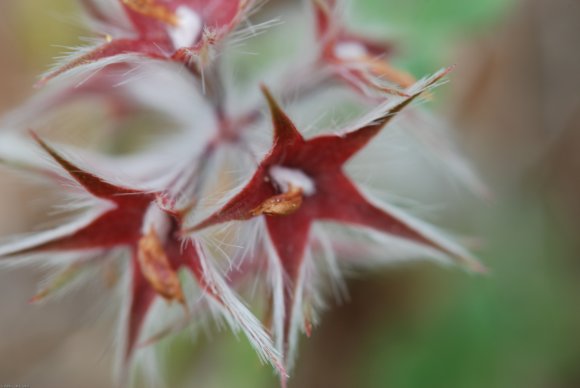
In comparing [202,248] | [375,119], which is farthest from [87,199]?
[375,119]

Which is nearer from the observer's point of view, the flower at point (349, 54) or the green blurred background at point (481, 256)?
the flower at point (349, 54)

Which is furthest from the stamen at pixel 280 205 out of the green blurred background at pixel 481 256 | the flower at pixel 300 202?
the green blurred background at pixel 481 256

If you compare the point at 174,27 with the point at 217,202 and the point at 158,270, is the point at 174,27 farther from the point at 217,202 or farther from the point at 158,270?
the point at 158,270

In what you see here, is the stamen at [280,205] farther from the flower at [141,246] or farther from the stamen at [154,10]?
the stamen at [154,10]

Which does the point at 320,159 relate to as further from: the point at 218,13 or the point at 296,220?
the point at 218,13

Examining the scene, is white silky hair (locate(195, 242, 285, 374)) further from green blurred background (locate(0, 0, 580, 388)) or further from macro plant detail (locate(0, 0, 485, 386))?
green blurred background (locate(0, 0, 580, 388))
